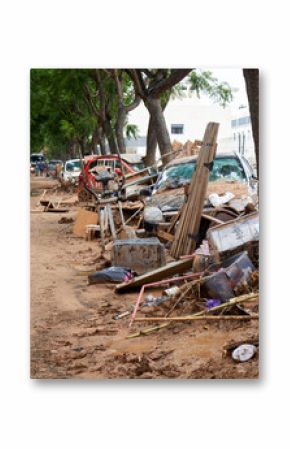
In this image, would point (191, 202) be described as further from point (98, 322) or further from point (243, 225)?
point (98, 322)

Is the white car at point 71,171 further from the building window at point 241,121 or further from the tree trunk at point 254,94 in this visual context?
the tree trunk at point 254,94

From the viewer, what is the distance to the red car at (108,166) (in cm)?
668

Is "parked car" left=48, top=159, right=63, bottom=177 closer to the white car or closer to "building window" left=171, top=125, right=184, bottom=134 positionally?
the white car

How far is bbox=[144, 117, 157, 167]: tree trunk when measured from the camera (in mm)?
6272

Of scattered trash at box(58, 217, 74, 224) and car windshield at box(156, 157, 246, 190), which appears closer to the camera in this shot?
car windshield at box(156, 157, 246, 190)

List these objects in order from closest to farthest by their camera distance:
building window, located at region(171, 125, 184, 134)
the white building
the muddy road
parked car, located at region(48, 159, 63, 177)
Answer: the muddy road
the white building
building window, located at region(171, 125, 184, 134)
parked car, located at region(48, 159, 63, 177)

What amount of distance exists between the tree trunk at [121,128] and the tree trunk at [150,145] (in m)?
0.18

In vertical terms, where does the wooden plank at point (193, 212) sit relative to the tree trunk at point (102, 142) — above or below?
below

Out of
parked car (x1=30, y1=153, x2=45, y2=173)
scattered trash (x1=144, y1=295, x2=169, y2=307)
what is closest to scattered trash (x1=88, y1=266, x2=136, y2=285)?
scattered trash (x1=144, y1=295, x2=169, y2=307)

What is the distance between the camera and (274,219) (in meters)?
5.96

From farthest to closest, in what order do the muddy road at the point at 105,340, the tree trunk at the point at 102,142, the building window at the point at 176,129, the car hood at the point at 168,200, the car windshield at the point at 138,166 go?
1. the car windshield at the point at 138,166
2. the tree trunk at the point at 102,142
3. the car hood at the point at 168,200
4. the building window at the point at 176,129
5. the muddy road at the point at 105,340

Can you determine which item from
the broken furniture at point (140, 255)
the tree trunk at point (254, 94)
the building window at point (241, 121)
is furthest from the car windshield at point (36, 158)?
the tree trunk at point (254, 94)

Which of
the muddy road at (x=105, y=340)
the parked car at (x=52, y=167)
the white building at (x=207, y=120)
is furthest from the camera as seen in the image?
the parked car at (x=52, y=167)

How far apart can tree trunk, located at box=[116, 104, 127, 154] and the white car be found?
349mm
